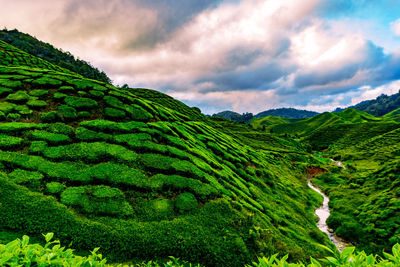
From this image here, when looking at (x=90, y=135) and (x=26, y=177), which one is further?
(x=90, y=135)

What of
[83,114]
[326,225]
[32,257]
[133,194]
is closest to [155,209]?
[133,194]

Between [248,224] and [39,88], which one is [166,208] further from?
[39,88]

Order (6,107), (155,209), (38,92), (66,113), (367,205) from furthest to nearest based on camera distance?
1. (367,205)
2. (38,92)
3. (66,113)
4. (6,107)
5. (155,209)

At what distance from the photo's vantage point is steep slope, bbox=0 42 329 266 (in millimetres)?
10180

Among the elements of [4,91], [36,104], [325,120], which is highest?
[325,120]

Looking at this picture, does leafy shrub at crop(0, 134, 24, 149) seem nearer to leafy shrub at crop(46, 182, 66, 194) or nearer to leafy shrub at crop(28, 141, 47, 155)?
leafy shrub at crop(28, 141, 47, 155)

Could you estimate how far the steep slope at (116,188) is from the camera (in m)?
10.2

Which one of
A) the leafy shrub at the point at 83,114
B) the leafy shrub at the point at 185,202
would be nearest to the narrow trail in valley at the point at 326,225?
the leafy shrub at the point at 185,202

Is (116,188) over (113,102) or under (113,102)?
under

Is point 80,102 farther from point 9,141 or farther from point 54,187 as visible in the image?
point 54,187

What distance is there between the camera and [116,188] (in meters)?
12.7

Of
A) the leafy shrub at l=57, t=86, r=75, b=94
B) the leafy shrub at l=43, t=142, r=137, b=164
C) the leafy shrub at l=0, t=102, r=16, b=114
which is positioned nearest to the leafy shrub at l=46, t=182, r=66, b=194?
the leafy shrub at l=43, t=142, r=137, b=164

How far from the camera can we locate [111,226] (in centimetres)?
1044

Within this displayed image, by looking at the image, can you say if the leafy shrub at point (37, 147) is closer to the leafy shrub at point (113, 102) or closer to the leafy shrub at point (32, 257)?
the leafy shrub at point (113, 102)
